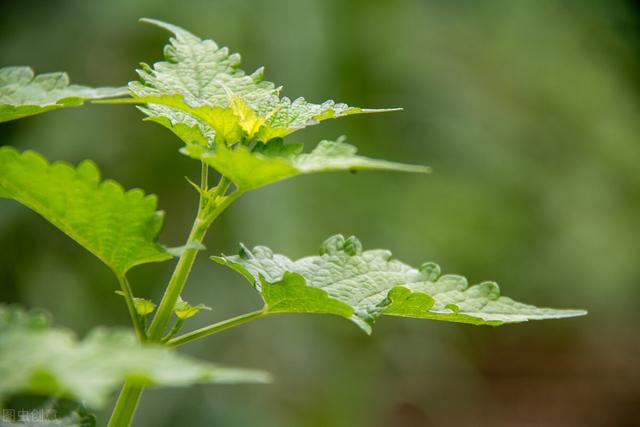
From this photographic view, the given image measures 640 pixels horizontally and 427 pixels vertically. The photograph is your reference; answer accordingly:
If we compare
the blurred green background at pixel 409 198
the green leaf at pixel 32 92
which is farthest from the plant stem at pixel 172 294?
the blurred green background at pixel 409 198

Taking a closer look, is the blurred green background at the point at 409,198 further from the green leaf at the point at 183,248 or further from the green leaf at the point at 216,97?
the green leaf at the point at 183,248

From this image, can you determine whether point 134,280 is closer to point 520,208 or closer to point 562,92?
point 520,208

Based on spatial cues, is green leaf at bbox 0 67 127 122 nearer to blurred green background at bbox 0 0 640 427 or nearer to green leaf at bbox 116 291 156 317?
green leaf at bbox 116 291 156 317

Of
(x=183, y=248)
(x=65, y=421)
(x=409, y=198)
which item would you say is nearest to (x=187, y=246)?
(x=183, y=248)

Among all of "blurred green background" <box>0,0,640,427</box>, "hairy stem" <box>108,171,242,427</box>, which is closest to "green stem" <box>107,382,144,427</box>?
"hairy stem" <box>108,171,242,427</box>

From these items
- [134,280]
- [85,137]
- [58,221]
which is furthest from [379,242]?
[58,221]

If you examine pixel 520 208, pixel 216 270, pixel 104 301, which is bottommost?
pixel 104 301
